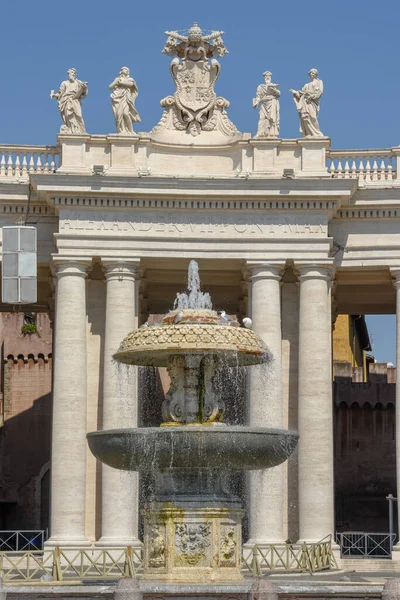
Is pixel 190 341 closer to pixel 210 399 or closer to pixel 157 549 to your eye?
pixel 210 399

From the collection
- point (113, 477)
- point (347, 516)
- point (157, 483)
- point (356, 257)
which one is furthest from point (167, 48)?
point (347, 516)

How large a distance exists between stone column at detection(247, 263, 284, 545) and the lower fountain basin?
17497 millimetres

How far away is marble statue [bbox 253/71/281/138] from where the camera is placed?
59781 mm

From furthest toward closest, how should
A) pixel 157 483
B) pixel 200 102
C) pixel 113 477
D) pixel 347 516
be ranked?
pixel 347 516 < pixel 200 102 < pixel 113 477 < pixel 157 483

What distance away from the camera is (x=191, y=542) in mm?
38062

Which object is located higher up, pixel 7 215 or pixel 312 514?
pixel 7 215

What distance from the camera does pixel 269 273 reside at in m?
58.8

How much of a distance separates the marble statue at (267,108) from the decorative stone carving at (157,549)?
24.4 meters

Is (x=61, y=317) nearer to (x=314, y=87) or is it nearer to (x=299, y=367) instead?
(x=299, y=367)

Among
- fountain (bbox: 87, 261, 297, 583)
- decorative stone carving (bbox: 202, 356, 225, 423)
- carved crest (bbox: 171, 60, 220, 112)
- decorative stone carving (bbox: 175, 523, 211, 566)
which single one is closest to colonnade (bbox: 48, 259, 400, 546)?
carved crest (bbox: 171, 60, 220, 112)

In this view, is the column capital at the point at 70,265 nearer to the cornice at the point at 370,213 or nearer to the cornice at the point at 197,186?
the cornice at the point at 197,186

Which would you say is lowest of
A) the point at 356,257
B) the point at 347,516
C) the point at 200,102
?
the point at 347,516

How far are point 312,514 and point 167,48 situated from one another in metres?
17.8

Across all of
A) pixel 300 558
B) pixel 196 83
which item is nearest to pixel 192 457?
pixel 300 558
